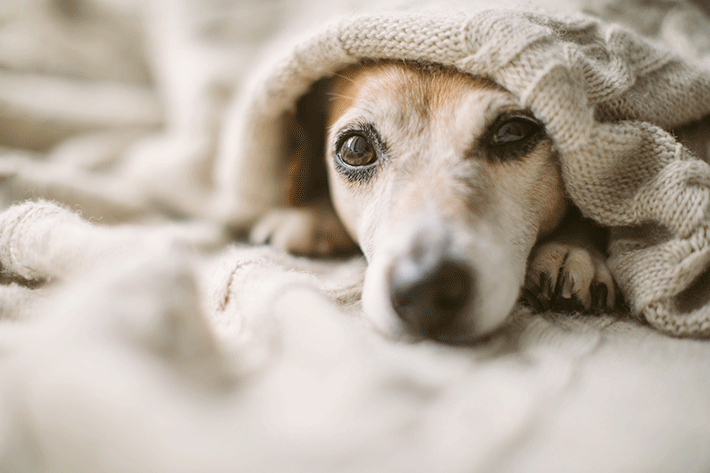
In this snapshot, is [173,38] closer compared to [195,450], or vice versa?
[195,450]

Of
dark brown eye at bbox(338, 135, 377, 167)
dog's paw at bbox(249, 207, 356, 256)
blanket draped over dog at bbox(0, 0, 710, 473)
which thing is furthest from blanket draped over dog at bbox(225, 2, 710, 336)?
dog's paw at bbox(249, 207, 356, 256)

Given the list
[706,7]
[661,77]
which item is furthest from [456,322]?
[706,7]

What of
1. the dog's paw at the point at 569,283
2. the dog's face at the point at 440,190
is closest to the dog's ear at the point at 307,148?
the dog's face at the point at 440,190

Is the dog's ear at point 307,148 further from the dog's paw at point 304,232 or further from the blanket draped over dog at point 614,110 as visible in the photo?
the blanket draped over dog at point 614,110

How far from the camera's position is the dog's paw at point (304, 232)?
1384mm

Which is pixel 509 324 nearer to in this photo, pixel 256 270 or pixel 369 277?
pixel 369 277

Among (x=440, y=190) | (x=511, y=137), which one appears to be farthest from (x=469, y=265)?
(x=511, y=137)

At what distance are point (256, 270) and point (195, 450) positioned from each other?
0.44 metres

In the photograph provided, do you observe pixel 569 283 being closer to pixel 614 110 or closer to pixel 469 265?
pixel 469 265

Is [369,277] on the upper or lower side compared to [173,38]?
lower

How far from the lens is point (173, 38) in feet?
6.14

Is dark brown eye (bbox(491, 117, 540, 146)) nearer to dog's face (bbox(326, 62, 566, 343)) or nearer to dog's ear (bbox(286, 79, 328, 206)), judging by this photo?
dog's face (bbox(326, 62, 566, 343))

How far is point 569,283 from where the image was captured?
872 millimetres

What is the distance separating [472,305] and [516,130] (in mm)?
475
